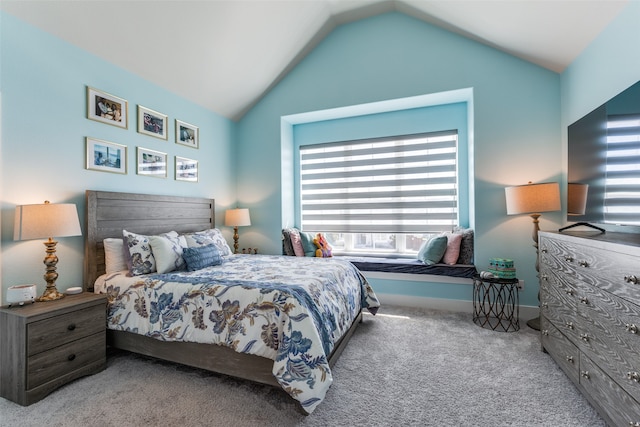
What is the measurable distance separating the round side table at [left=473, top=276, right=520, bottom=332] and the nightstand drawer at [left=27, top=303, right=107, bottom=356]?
341cm

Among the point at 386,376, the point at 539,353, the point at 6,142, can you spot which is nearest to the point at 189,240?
the point at 6,142

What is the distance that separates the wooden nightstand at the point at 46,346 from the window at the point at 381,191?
9.77ft

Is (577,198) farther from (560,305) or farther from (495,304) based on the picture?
(495,304)

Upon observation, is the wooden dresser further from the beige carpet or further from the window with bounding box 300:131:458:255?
the window with bounding box 300:131:458:255

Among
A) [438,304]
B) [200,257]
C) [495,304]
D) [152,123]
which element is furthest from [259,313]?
[495,304]

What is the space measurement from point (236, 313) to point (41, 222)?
1.54 metres

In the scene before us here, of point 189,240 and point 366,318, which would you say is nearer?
point 189,240

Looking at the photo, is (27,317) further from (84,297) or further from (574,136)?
(574,136)

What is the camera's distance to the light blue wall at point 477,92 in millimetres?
Result: 3059

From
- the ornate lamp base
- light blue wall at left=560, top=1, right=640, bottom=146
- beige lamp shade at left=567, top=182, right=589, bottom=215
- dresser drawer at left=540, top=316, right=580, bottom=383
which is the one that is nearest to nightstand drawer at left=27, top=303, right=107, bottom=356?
the ornate lamp base

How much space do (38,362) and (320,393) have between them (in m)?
1.79

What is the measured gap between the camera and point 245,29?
3197 millimetres

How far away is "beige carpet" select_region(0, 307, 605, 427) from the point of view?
5.20 ft

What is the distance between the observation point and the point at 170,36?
282 cm
